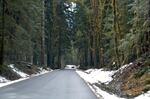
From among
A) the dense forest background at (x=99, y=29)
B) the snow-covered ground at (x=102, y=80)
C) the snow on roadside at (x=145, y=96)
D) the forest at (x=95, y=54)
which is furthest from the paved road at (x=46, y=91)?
the dense forest background at (x=99, y=29)

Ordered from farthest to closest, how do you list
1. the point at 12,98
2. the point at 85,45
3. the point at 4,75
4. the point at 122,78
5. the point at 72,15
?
the point at 72,15 → the point at 85,45 → the point at 4,75 → the point at 122,78 → the point at 12,98

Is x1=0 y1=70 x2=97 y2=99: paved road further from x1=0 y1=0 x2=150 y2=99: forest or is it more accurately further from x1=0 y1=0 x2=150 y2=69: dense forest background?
x1=0 y1=0 x2=150 y2=69: dense forest background

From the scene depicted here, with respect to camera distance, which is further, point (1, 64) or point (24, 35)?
point (24, 35)

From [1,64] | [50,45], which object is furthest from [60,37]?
[1,64]

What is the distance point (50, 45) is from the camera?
86.2 meters

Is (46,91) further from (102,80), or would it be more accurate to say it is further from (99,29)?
(99,29)

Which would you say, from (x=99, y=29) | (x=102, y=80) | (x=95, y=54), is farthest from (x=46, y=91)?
(x=95, y=54)

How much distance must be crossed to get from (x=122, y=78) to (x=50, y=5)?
2448 inches

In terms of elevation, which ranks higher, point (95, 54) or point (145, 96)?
point (95, 54)

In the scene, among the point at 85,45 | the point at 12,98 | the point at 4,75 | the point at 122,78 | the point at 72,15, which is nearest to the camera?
the point at 12,98

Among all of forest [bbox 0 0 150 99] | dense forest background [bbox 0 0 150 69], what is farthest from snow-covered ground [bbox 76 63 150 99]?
dense forest background [bbox 0 0 150 69]

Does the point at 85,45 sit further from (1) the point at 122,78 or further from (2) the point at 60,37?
(1) the point at 122,78

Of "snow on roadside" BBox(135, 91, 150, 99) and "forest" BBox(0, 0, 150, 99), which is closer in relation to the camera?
"snow on roadside" BBox(135, 91, 150, 99)

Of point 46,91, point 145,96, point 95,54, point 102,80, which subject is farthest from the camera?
point 95,54
